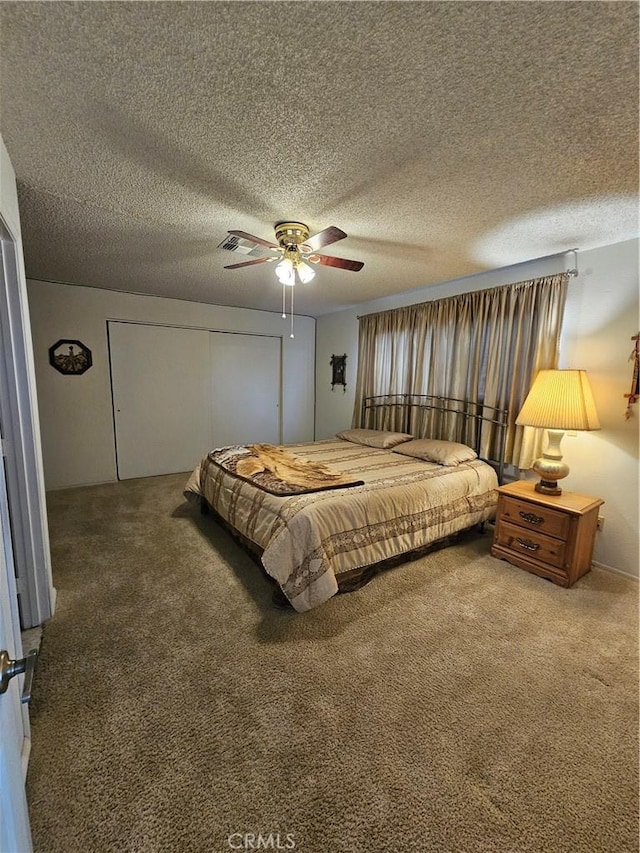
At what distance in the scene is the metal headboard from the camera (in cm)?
335

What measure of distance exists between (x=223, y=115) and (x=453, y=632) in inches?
107

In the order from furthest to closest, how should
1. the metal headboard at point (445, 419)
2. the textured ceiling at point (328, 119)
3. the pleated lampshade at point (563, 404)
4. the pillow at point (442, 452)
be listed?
the metal headboard at point (445, 419), the pillow at point (442, 452), the pleated lampshade at point (563, 404), the textured ceiling at point (328, 119)

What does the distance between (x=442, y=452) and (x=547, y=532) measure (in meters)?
1.02

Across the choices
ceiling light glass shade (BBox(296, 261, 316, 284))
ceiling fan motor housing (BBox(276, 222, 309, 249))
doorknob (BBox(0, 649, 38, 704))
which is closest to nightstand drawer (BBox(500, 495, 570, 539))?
ceiling light glass shade (BBox(296, 261, 316, 284))

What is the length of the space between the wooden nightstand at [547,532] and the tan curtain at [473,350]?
60 cm

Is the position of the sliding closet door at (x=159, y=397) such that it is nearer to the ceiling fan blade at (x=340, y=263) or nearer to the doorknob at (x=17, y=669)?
the ceiling fan blade at (x=340, y=263)

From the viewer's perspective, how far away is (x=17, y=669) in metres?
0.67

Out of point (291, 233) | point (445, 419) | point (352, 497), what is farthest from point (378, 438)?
point (291, 233)

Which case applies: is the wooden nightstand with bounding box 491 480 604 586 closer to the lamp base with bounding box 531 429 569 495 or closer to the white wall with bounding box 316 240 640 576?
the lamp base with bounding box 531 429 569 495

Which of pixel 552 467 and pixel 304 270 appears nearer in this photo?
pixel 304 270

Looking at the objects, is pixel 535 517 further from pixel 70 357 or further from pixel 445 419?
pixel 70 357

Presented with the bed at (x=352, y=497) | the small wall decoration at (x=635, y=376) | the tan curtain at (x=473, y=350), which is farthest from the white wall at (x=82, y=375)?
the small wall decoration at (x=635, y=376)

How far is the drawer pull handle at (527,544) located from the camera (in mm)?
2543

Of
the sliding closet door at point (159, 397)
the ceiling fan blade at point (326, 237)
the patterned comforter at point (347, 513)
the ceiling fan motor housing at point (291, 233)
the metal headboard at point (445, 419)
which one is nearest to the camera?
the ceiling fan blade at point (326, 237)
